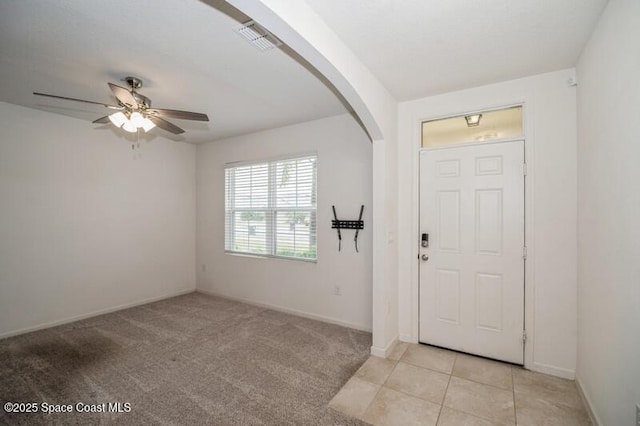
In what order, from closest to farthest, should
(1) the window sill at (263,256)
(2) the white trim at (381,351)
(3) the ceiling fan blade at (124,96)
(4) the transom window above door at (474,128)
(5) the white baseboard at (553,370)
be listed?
(3) the ceiling fan blade at (124,96) → (5) the white baseboard at (553,370) → (4) the transom window above door at (474,128) → (2) the white trim at (381,351) → (1) the window sill at (263,256)

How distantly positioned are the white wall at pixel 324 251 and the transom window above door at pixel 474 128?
717mm

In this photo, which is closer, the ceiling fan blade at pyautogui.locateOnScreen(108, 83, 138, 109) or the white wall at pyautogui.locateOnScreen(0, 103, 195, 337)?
the ceiling fan blade at pyautogui.locateOnScreen(108, 83, 138, 109)

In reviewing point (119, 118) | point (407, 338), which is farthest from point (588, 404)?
point (119, 118)

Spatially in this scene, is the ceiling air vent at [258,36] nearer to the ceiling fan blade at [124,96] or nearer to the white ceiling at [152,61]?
the white ceiling at [152,61]

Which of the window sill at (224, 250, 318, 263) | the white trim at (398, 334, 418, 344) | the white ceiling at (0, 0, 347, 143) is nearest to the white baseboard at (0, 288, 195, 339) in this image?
the window sill at (224, 250, 318, 263)

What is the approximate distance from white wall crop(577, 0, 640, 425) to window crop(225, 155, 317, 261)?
105 inches

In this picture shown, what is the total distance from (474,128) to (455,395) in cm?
235

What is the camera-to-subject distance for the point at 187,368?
2615 millimetres

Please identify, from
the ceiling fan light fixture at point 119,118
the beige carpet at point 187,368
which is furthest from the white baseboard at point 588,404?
the ceiling fan light fixture at point 119,118

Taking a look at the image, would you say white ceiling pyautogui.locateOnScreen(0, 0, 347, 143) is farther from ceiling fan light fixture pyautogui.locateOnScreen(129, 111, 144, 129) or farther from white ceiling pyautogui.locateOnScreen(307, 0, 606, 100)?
white ceiling pyautogui.locateOnScreen(307, 0, 606, 100)

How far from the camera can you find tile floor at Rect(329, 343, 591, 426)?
1.96m

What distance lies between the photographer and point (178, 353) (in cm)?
289

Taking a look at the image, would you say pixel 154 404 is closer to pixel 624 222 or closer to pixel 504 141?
pixel 624 222

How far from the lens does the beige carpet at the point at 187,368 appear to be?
2.03 meters
